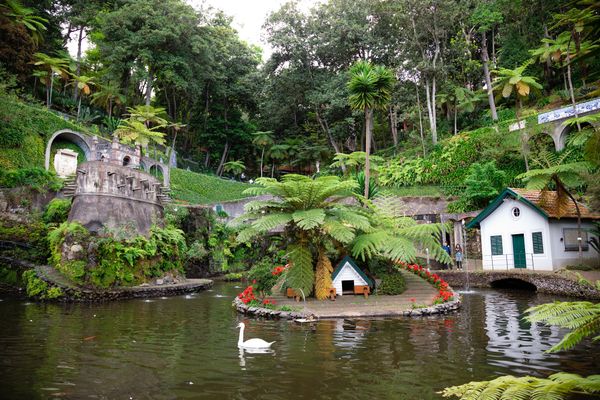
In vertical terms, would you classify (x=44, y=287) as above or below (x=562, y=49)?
below

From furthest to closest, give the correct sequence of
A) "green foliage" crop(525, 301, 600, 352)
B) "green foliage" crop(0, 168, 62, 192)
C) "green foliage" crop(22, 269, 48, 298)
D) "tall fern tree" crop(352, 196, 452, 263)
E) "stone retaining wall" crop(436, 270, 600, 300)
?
"green foliage" crop(0, 168, 62, 192) < "green foliage" crop(22, 269, 48, 298) < "stone retaining wall" crop(436, 270, 600, 300) < "tall fern tree" crop(352, 196, 452, 263) < "green foliage" crop(525, 301, 600, 352)

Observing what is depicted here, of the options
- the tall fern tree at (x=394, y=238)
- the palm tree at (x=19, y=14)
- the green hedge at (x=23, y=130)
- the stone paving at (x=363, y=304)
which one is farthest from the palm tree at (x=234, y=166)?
the stone paving at (x=363, y=304)

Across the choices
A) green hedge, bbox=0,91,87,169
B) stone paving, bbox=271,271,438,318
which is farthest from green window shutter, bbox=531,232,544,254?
green hedge, bbox=0,91,87,169

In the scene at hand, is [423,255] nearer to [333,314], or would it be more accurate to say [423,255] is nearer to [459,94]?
[333,314]

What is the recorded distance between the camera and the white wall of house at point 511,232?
19562 millimetres

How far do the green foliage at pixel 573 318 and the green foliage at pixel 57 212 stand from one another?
80.1ft

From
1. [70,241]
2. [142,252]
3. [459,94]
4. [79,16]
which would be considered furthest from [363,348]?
[79,16]

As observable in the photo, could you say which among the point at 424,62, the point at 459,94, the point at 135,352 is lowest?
the point at 135,352

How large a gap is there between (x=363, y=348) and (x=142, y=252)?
14586 millimetres

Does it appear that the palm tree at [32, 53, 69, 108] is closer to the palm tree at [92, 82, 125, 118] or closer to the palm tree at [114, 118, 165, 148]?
the palm tree at [92, 82, 125, 118]

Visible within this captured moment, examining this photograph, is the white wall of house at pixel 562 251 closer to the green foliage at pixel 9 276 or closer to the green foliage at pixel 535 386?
the green foliage at pixel 535 386

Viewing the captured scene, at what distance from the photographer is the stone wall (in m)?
20.7

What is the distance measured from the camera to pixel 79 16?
4181cm

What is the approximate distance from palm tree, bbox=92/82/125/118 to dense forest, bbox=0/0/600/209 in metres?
0.16
